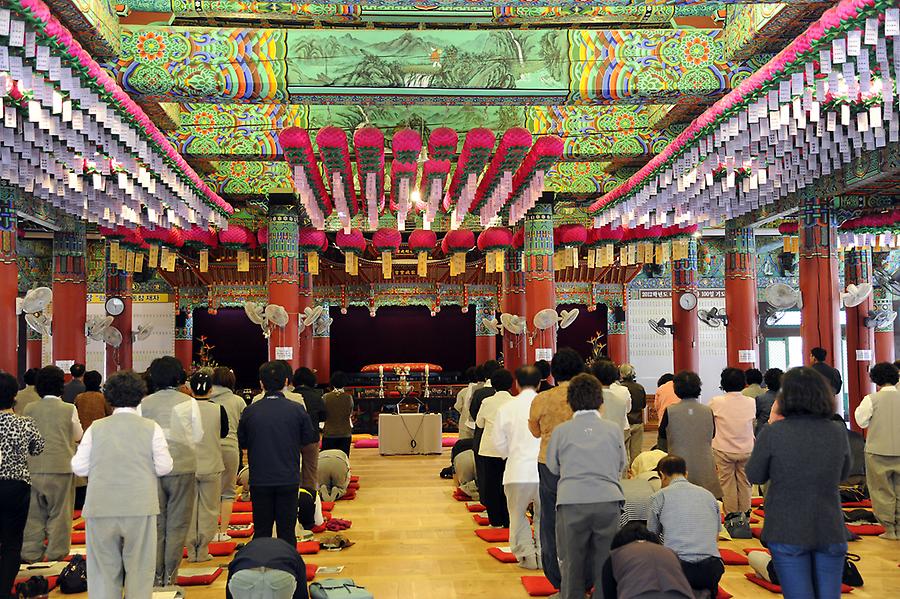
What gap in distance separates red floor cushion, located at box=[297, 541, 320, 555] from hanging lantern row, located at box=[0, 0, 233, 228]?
400 cm

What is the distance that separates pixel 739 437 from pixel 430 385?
13.9 m

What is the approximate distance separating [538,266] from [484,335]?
807cm

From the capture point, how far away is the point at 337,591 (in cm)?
475

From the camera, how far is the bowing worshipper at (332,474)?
9.53 meters

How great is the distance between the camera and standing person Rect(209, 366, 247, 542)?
7277 mm

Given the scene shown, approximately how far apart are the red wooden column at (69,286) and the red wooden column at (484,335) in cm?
1108

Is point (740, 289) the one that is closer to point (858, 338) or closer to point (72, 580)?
point (858, 338)

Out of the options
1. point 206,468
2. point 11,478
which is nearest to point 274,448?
point 206,468

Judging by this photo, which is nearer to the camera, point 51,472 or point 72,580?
point 72,580

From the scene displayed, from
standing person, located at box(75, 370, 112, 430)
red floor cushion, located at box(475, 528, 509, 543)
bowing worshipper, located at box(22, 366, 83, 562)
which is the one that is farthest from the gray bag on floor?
standing person, located at box(75, 370, 112, 430)

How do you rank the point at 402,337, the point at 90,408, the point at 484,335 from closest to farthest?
1. the point at 90,408
2. the point at 484,335
3. the point at 402,337

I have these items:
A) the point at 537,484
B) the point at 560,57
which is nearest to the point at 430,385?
the point at 560,57

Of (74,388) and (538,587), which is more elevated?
(74,388)

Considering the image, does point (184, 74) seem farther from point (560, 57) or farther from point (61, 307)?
point (61, 307)
